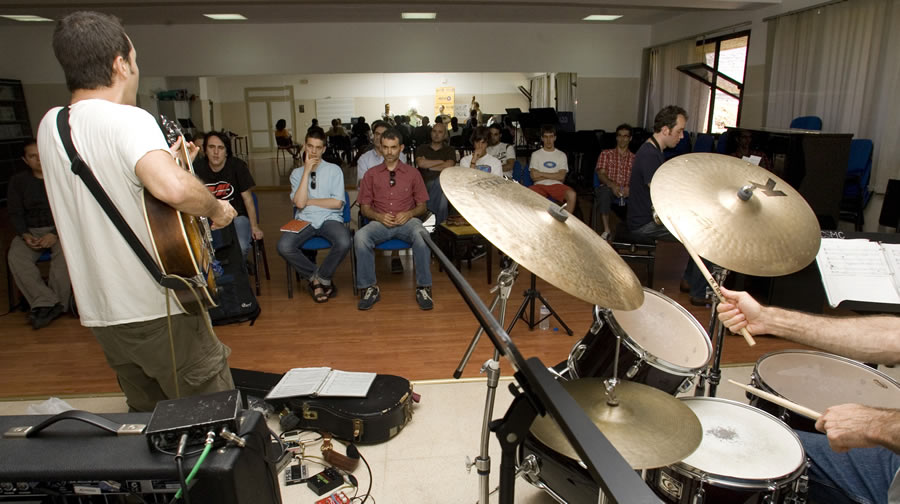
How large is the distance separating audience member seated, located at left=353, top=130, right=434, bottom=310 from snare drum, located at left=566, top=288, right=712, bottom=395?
2187 millimetres

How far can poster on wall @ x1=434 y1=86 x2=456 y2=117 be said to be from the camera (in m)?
8.80

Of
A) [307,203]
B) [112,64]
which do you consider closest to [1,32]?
[307,203]

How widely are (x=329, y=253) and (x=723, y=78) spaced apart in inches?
226

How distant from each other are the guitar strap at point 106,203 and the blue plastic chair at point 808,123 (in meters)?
6.29

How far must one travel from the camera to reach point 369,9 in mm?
7406

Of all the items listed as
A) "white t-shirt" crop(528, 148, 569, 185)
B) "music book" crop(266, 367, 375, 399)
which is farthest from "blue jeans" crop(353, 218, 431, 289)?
"white t-shirt" crop(528, 148, 569, 185)

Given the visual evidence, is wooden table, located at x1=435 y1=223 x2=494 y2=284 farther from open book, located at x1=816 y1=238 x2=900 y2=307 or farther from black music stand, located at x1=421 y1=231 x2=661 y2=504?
black music stand, located at x1=421 y1=231 x2=661 y2=504

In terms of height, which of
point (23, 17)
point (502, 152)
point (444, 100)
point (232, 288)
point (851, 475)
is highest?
point (23, 17)

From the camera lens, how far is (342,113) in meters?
8.79

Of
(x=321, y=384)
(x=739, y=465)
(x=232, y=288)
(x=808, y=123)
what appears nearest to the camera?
(x=739, y=465)

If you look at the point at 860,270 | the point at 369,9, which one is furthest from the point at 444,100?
the point at 860,270

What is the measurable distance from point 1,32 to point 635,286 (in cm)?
1076

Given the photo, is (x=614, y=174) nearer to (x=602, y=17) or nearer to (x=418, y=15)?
(x=602, y=17)

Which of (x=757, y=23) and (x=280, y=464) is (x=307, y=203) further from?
(x=757, y=23)
